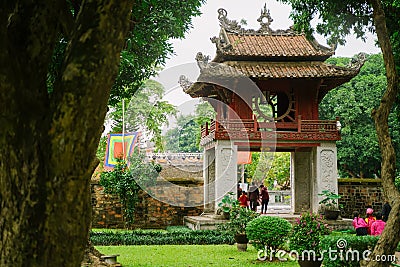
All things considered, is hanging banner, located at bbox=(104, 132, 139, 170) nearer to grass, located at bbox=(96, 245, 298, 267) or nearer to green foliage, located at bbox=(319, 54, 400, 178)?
grass, located at bbox=(96, 245, 298, 267)

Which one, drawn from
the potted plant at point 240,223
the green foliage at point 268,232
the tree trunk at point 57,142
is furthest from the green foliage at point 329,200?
the tree trunk at point 57,142

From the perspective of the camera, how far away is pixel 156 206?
19.6 m

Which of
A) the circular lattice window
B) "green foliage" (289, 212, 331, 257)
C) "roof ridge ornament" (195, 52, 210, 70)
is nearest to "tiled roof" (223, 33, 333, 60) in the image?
"roof ridge ornament" (195, 52, 210, 70)

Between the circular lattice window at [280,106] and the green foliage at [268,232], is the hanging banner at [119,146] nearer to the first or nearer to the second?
the circular lattice window at [280,106]

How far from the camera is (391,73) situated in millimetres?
6398

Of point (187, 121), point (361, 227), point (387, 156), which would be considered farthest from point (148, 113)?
point (387, 156)

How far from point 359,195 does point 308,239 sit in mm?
12960

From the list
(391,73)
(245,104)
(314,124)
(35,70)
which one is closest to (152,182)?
(245,104)

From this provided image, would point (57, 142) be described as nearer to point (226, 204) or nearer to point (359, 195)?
point (226, 204)

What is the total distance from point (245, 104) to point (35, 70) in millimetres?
15159

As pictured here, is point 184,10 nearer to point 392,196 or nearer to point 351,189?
point 392,196

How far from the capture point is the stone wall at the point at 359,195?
20.1 meters

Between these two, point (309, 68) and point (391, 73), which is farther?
point (309, 68)

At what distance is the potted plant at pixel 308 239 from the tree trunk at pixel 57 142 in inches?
220
